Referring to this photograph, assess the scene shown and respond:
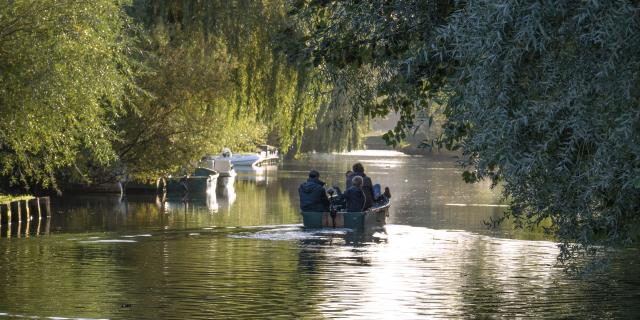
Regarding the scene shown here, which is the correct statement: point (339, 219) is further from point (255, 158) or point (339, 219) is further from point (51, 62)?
point (255, 158)

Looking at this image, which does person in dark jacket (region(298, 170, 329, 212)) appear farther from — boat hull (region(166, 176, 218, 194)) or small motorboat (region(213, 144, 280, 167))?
small motorboat (region(213, 144, 280, 167))

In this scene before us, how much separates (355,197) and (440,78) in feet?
51.0

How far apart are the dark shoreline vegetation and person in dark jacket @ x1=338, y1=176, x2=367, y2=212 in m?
2.17

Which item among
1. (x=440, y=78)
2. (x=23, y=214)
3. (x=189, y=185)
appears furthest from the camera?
(x=189, y=185)

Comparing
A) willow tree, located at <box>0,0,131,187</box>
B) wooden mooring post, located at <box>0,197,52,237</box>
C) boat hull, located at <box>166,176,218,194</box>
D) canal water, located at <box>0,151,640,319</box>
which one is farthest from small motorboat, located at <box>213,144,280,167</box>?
willow tree, located at <box>0,0,131,187</box>

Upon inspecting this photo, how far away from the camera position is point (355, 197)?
30.8 meters

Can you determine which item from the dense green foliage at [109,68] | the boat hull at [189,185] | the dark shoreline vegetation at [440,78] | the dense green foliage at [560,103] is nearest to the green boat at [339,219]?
the dense green foliage at [109,68]

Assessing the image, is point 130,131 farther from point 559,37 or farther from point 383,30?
point 559,37

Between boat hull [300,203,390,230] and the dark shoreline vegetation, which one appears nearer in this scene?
the dark shoreline vegetation

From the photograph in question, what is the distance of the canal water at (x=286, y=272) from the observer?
15.9m

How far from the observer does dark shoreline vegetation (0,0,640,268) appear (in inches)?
421

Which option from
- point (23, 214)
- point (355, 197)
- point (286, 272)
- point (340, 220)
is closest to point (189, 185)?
point (23, 214)

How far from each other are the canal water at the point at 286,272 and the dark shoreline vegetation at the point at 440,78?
1.56m

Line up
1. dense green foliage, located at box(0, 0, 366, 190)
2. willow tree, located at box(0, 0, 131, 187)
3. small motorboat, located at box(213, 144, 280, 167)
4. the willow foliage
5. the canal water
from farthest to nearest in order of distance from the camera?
small motorboat, located at box(213, 144, 280, 167), dense green foliage, located at box(0, 0, 366, 190), willow tree, located at box(0, 0, 131, 187), the canal water, the willow foliage
